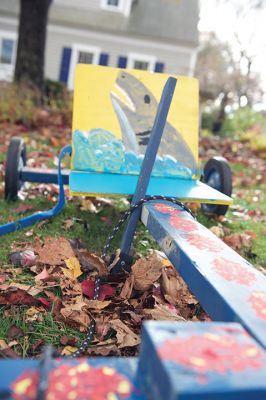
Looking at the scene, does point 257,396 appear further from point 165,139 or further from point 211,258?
point 165,139

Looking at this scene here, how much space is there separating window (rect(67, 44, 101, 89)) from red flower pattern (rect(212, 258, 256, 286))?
57.6 feet

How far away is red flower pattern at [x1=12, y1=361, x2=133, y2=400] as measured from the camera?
2.86ft

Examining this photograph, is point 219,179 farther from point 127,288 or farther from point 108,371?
point 108,371

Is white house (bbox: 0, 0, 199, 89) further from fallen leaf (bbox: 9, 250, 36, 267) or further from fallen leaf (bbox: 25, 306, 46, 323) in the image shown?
fallen leaf (bbox: 25, 306, 46, 323)

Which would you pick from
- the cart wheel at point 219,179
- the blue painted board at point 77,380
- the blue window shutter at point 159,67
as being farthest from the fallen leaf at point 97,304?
the blue window shutter at point 159,67

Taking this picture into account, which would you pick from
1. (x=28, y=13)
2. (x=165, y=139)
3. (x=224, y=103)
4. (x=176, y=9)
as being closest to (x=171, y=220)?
(x=165, y=139)

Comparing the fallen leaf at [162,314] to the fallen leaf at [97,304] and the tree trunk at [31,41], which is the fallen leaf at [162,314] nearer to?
the fallen leaf at [97,304]

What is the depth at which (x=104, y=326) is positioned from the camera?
6.38ft

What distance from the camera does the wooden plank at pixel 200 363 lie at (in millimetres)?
827

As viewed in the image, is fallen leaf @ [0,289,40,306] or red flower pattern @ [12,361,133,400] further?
fallen leaf @ [0,289,40,306]

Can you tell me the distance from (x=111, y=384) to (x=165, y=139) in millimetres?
2834

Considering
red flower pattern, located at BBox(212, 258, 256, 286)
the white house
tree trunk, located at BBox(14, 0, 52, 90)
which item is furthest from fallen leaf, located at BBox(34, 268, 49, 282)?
the white house


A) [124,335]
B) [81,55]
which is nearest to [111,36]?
[81,55]

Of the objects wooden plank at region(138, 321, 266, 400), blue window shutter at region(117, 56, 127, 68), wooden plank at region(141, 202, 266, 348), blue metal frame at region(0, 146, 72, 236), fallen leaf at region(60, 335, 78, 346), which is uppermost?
wooden plank at region(138, 321, 266, 400)
